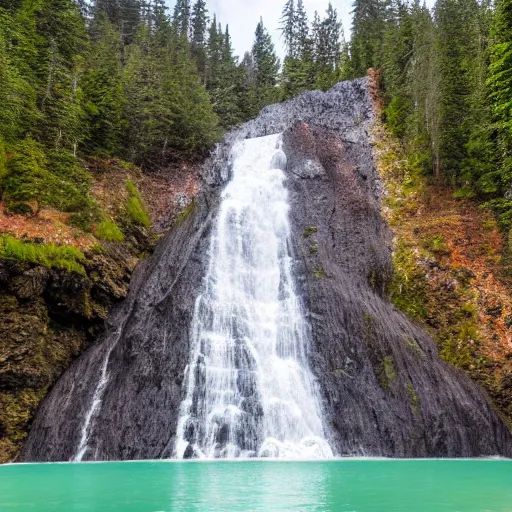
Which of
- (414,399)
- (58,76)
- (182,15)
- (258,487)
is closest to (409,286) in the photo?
(414,399)

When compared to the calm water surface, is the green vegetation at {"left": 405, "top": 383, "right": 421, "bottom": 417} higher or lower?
higher

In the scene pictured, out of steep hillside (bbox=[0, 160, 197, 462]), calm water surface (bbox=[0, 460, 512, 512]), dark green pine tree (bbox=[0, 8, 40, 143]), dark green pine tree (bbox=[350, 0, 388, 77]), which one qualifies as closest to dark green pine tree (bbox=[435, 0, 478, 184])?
dark green pine tree (bbox=[350, 0, 388, 77])

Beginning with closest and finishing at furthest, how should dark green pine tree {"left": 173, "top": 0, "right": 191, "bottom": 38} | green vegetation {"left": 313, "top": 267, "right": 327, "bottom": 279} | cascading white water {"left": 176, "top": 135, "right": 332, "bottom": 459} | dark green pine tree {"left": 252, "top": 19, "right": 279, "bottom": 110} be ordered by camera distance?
1. cascading white water {"left": 176, "top": 135, "right": 332, "bottom": 459}
2. green vegetation {"left": 313, "top": 267, "right": 327, "bottom": 279}
3. dark green pine tree {"left": 252, "top": 19, "right": 279, "bottom": 110}
4. dark green pine tree {"left": 173, "top": 0, "right": 191, "bottom": 38}

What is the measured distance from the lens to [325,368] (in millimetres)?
16344

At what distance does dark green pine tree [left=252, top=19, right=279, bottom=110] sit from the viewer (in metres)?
47.7

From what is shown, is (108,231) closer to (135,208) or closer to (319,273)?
(135,208)

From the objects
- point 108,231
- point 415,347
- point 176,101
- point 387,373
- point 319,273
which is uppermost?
point 176,101

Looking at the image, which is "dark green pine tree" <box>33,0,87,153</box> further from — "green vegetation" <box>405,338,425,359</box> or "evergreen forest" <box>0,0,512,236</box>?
"green vegetation" <box>405,338,425,359</box>

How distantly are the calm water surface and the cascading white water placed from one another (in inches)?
69.7

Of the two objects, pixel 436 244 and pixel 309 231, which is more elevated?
pixel 309 231

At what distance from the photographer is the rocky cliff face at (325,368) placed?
14727mm

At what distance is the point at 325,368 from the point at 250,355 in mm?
2542

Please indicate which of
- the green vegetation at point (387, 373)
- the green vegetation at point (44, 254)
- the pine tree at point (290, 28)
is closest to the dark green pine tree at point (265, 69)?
the pine tree at point (290, 28)

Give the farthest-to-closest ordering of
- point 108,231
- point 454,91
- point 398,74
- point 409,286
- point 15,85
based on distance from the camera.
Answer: point 398,74 → point 454,91 → point 108,231 → point 409,286 → point 15,85
